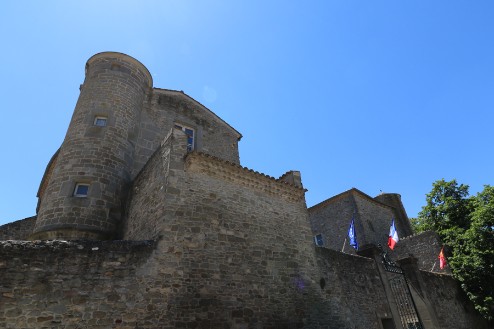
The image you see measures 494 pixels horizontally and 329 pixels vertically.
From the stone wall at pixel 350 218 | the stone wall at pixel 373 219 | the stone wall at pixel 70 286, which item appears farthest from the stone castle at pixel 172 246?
the stone wall at pixel 350 218

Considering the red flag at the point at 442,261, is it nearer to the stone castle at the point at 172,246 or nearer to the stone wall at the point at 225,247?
the stone castle at the point at 172,246

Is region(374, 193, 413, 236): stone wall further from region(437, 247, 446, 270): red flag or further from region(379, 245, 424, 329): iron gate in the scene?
region(379, 245, 424, 329): iron gate

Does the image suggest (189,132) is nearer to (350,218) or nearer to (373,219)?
(350,218)

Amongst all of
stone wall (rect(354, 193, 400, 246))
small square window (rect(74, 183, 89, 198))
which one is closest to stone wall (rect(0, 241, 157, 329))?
small square window (rect(74, 183, 89, 198))

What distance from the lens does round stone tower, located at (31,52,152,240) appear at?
9594 millimetres

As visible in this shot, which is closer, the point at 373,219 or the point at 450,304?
the point at 450,304

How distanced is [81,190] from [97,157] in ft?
4.10

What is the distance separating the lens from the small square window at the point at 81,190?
33.1ft

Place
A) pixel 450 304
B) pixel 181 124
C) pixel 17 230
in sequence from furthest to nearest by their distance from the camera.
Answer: pixel 450 304 < pixel 17 230 < pixel 181 124

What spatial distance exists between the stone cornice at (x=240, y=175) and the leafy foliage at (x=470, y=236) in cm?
1100

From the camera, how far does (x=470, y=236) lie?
16.7m

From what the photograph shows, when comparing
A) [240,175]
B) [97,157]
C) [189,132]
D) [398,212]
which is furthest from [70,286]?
[398,212]

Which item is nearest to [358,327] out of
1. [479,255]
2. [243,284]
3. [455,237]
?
[243,284]

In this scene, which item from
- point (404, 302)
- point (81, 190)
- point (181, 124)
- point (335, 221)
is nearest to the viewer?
point (81, 190)
